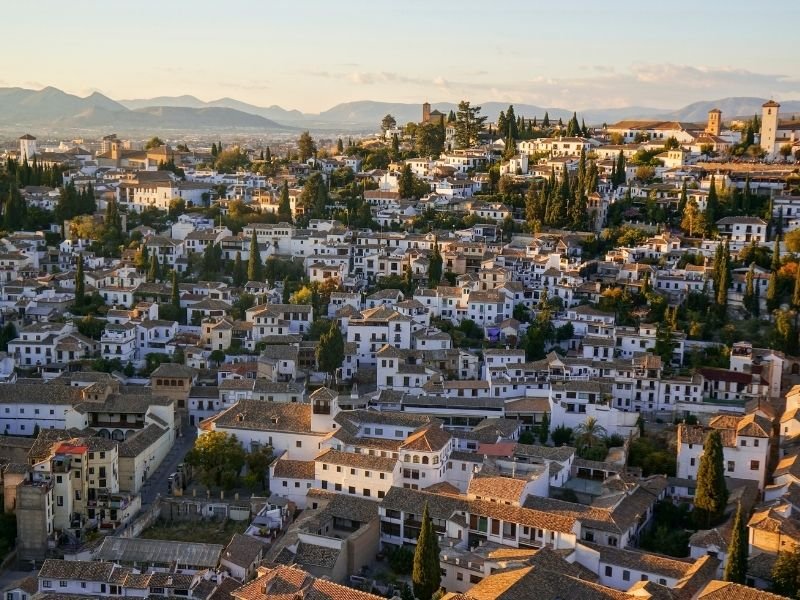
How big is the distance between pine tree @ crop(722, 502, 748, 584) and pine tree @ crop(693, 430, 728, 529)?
9.79 ft

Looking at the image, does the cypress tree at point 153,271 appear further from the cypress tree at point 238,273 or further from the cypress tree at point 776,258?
the cypress tree at point 776,258

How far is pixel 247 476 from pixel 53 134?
545 feet

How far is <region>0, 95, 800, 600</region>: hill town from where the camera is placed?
64.2 ft

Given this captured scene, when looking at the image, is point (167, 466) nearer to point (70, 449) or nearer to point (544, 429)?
point (70, 449)

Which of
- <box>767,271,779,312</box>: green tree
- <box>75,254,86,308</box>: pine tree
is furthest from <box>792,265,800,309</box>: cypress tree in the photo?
<box>75,254,86,308</box>: pine tree

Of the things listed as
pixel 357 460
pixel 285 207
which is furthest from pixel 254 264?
pixel 357 460

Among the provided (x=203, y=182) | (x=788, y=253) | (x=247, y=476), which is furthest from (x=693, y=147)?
(x=247, y=476)

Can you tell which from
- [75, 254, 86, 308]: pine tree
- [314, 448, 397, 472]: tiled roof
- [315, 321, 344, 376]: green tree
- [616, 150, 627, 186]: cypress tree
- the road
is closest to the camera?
[314, 448, 397, 472]: tiled roof

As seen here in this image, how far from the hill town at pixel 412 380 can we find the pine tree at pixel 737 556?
0.07 metres

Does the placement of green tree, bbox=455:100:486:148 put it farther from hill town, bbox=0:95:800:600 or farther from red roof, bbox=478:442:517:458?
red roof, bbox=478:442:517:458

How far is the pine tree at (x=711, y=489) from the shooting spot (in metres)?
21.1

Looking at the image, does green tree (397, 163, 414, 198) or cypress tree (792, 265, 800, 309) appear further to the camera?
green tree (397, 163, 414, 198)

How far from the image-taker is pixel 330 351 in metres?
28.8

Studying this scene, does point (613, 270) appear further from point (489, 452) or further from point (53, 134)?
point (53, 134)
